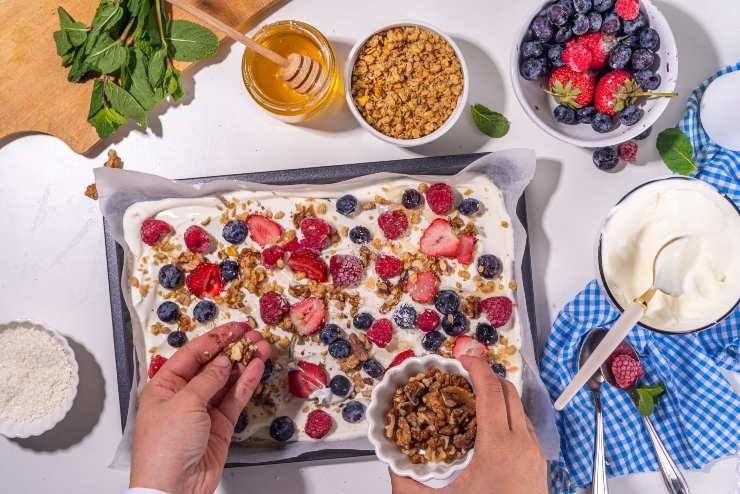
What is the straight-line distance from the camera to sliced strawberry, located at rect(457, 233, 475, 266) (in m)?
1.46

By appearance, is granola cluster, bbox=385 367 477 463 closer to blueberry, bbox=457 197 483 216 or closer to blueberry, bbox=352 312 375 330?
blueberry, bbox=352 312 375 330

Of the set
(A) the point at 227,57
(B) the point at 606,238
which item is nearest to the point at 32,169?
(A) the point at 227,57

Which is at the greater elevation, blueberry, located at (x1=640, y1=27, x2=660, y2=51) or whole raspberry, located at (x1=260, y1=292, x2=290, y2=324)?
blueberry, located at (x1=640, y1=27, x2=660, y2=51)

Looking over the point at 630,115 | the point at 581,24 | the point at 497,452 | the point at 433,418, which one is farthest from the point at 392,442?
the point at 581,24

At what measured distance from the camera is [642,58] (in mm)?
1398

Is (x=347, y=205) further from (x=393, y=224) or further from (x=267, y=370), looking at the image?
(x=267, y=370)

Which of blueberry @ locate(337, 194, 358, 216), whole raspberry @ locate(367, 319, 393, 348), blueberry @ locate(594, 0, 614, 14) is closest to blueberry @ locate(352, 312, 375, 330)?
whole raspberry @ locate(367, 319, 393, 348)

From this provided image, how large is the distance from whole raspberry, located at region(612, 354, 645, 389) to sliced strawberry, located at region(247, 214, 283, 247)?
0.82 meters

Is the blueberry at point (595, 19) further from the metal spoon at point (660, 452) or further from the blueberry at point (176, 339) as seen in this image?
the blueberry at point (176, 339)

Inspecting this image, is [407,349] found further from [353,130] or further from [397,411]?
[353,130]

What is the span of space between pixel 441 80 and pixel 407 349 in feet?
2.02

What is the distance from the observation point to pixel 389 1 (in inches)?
62.9

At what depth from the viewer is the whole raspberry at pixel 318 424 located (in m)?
1.45

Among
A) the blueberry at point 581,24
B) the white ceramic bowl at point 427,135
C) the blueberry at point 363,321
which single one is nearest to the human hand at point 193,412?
the blueberry at point 363,321
